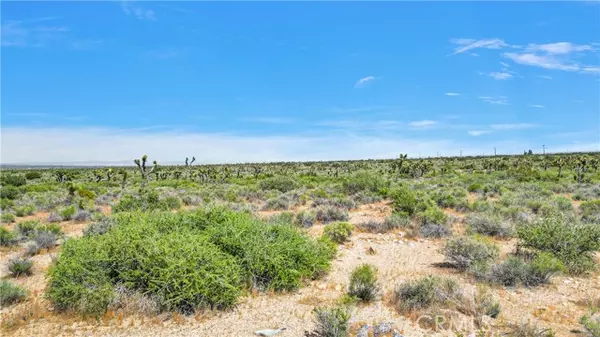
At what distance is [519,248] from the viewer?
10.6m

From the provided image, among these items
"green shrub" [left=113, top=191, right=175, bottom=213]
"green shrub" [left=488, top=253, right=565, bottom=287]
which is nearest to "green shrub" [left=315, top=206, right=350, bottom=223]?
"green shrub" [left=113, top=191, right=175, bottom=213]

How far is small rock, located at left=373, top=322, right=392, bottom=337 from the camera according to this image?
20.3ft

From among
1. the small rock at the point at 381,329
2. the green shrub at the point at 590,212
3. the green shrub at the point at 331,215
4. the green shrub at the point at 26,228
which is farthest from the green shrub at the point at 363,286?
the green shrub at the point at 26,228

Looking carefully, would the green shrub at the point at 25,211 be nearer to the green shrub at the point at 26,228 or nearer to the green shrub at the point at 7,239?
the green shrub at the point at 26,228

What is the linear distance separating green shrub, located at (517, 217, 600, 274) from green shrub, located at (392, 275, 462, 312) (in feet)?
11.8

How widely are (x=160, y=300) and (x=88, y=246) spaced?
205cm

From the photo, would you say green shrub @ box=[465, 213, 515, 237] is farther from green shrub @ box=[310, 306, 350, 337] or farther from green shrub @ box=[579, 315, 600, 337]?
green shrub @ box=[310, 306, 350, 337]

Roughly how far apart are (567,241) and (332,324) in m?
6.95

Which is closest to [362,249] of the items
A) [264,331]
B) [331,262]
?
[331,262]

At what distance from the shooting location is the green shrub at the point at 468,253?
30.9 feet

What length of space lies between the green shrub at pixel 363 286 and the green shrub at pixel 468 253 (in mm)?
2882

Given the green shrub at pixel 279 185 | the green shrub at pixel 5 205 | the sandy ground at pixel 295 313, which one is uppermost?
the green shrub at pixel 279 185

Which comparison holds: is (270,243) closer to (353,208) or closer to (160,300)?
(160,300)

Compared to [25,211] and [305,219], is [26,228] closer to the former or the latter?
[25,211]
